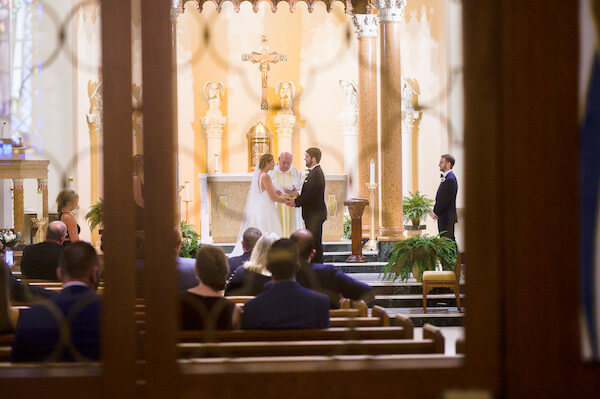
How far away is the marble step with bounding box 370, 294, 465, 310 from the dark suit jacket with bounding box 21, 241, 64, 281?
3623 mm

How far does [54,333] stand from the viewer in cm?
258

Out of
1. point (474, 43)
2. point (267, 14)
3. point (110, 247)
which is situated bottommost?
point (110, 247)

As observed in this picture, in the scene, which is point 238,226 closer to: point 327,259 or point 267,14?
point 327,259

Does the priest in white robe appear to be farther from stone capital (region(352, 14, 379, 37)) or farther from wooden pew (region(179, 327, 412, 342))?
wooden pew (region(179, 327, 412, 342))

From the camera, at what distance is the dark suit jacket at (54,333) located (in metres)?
2.51

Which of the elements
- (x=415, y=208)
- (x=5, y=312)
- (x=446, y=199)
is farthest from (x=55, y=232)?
(x=415, y=208)

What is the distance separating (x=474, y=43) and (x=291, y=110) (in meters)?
12.1

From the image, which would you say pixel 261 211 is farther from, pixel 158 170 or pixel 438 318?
pixel 158 170

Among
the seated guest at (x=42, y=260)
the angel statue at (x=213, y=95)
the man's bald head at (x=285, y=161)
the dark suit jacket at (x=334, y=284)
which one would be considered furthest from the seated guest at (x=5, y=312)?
the angel statue at (x=213, y=95)

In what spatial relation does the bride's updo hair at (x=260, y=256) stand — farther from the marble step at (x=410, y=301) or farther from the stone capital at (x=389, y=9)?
the stone capital at (x=389, y=9)

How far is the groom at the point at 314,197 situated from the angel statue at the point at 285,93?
507 cm

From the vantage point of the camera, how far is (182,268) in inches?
178

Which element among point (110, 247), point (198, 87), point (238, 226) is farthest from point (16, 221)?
point (110, 247)

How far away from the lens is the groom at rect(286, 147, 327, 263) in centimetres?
841
